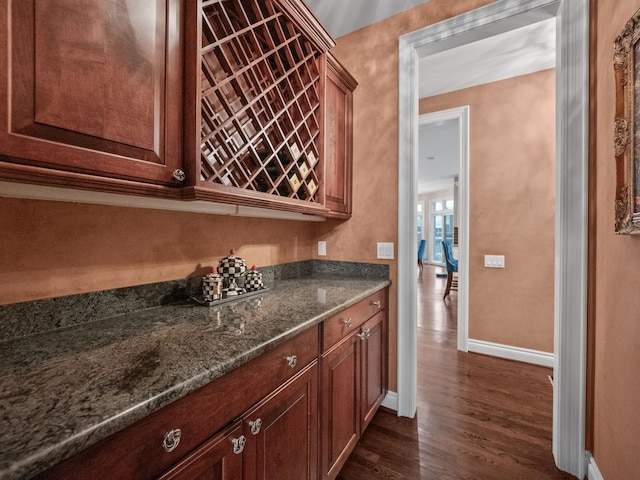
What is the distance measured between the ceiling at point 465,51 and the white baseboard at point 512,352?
249 centimetres

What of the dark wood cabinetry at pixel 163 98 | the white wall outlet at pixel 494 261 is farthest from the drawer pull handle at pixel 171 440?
the white wall outlet at pixel 494 261

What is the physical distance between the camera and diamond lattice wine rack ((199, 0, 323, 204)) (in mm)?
1099

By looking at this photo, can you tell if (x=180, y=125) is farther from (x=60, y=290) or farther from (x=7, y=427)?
(x=7, y=427)

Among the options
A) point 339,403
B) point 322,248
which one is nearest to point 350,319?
Result: point 339,403

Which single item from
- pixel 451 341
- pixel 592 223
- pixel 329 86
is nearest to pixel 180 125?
pixel 329 86

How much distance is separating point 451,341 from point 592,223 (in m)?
2.21

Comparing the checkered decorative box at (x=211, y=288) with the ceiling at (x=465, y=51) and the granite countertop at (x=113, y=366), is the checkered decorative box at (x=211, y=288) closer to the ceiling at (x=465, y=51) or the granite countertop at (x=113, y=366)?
the granite countertop at (x=113, y=366)

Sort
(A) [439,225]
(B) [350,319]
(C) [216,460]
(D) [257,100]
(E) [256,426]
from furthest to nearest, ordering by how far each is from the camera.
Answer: (A) [439,225] < (B) [350,319] < (D) [257,100] < (E) [256,426] < (C) [216,460]

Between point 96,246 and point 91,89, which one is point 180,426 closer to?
point 96,246

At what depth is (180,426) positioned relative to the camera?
0.66 m

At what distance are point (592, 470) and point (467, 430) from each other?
22.9 inches

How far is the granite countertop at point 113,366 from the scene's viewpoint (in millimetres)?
474

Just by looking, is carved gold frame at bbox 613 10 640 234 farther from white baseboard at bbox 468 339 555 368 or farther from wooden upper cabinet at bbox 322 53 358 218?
white baseboard at bbox 468 339 555 368

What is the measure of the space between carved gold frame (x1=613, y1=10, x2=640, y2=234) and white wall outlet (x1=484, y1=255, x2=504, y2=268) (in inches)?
71.5
